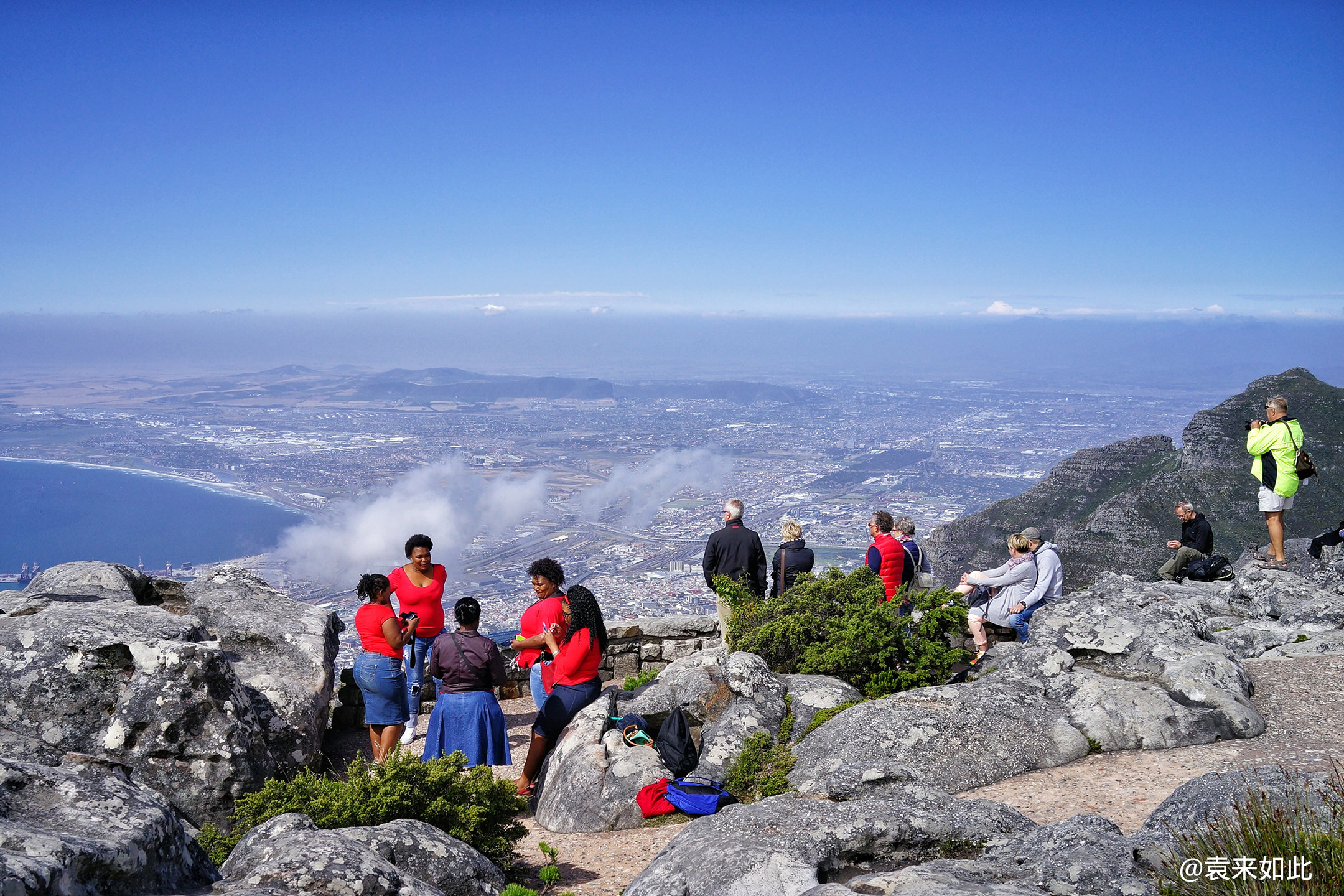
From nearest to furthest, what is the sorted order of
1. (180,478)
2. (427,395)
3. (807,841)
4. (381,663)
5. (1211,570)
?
(807,841)
(381,663)
(1211,570)
(180,478)
(427,395)

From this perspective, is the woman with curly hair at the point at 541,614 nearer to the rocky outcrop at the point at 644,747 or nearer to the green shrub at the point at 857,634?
the rocky outcrop at the point at 644,747

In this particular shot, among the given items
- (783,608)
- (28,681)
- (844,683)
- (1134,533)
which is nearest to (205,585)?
(28,681)

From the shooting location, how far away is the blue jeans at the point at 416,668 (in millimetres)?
9102

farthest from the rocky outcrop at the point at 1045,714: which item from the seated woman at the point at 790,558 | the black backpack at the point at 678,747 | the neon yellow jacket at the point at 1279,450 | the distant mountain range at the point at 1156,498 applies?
the distant mountain range at the point at 1156,498

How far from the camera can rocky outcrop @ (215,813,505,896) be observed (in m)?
4.05

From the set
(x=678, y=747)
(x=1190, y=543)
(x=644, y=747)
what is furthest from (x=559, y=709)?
(x=1190, y=543)

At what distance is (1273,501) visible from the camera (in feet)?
38.4

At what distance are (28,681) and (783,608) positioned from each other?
706 cm

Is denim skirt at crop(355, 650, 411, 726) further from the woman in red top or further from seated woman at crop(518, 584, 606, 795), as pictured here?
seated woman at crop(518, 584, 606, 795)

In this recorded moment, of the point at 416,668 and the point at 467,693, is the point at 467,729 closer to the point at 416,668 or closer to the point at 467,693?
the point at 467,693

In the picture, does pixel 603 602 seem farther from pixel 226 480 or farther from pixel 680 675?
pixel 226 480

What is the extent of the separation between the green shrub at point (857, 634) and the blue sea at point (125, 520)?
70.4 meters

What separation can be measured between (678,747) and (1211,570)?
10447 mm

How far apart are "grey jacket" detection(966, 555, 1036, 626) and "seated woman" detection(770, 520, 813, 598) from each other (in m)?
2.02
